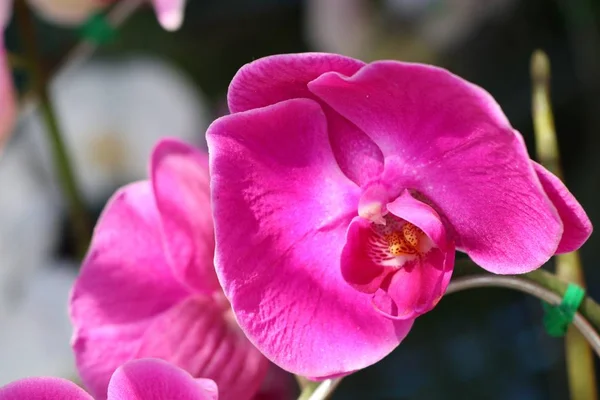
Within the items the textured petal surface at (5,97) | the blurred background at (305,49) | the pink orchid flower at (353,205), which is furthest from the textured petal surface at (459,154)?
the blurred background at (305,49)

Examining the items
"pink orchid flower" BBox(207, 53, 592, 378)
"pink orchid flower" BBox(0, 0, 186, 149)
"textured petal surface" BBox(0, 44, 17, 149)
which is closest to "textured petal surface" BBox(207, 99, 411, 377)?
"pink orchid flower" BBox(207, 53, 592, 378)

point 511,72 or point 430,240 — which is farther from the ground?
point 430,240

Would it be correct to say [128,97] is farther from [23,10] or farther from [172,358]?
[172,358]

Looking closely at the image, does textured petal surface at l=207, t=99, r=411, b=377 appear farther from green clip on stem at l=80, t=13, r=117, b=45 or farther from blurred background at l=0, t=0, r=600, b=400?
blurred background at l=0, t=0, r=600, b=400

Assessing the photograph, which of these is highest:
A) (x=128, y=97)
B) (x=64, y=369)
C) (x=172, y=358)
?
(x=172, y=358)

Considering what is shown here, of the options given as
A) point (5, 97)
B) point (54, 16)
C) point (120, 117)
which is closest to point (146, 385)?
point (5, 97)

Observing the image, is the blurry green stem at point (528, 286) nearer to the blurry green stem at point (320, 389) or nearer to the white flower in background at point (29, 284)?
the blurry green stem at point (320, 389)

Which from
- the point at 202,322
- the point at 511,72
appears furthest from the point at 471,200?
the point at 511,72
